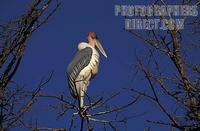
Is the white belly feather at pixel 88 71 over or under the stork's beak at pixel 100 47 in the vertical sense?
under

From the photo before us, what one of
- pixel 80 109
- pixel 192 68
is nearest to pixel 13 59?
pixel 80 109

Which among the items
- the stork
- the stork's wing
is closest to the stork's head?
the stork

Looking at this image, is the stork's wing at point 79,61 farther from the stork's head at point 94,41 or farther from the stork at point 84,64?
the stork's head at point 94,41

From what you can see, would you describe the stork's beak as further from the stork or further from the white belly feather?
the white belly feather

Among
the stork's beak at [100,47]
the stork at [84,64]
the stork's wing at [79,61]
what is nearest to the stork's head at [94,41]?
the stork's beak at [100,47]

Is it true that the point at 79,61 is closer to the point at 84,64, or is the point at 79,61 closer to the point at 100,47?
the point at 84,64

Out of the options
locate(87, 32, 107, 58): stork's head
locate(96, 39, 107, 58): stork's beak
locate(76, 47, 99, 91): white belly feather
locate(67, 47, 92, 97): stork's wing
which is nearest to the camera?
locate(76, 47, 99, 91): white belly feather

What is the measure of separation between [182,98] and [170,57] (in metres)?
0.28

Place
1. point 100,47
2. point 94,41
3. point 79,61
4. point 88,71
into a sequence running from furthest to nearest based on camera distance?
point 100,47 < point 94,41 < point 79,61 < point 88,71

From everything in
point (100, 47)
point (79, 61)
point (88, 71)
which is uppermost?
point (100, 47)

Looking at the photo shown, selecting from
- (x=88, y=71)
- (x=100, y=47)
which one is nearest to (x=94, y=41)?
(x=100, y=47)

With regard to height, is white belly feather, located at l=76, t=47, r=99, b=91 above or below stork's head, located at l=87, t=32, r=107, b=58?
below

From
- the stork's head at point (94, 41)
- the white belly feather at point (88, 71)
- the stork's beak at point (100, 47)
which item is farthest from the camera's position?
the stork's beak at point (100, 47)

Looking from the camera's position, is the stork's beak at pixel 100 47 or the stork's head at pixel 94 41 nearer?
the stork's head at pixel 94 41
